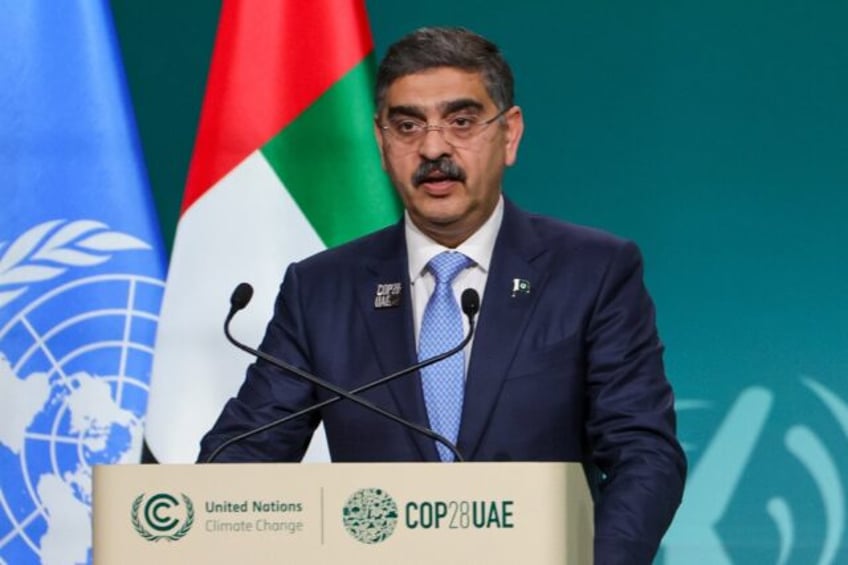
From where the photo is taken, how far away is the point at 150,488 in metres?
2.04

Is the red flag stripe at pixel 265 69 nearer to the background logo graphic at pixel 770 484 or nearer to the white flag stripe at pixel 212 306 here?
the white flag stripe at pixel 212 306

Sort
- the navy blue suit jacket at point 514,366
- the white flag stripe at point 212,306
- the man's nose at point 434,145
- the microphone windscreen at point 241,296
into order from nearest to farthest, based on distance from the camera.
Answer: the microphone windscreen at point 241,296 → the navy blue suit jacket at point 514,366 → the man's nose at point 434,145 → the white flag stripe at point 212,306

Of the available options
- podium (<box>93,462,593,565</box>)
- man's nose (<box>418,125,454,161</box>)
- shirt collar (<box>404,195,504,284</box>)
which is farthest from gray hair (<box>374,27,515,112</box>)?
podium (<box>93,462,593,565</box>)

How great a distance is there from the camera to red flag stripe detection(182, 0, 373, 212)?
397cm

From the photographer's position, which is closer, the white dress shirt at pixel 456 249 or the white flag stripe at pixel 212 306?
the white dress shirt at pixel 456 249

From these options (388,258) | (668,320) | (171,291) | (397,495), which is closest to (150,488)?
(397,495)

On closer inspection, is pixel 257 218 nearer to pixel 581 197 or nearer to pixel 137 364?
pixel 137 364

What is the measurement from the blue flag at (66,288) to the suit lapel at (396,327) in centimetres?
124

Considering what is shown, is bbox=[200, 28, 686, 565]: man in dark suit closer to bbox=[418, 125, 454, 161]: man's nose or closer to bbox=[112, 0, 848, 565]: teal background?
bbox=[418, 125, 454, 161]: man's nose

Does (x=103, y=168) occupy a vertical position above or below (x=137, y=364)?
above

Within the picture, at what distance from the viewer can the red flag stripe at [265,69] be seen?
397 cm

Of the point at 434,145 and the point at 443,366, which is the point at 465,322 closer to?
the point at 443,366

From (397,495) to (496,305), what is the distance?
32.2 inches

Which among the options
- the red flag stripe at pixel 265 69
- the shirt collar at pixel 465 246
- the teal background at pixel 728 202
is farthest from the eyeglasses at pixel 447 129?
the teal background at pixel 728 202
